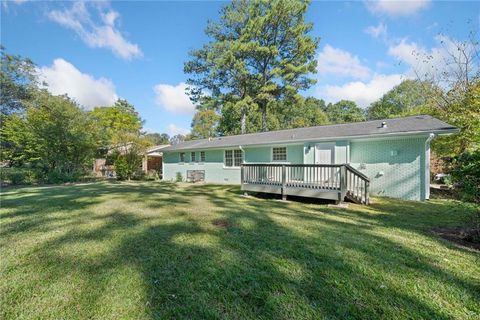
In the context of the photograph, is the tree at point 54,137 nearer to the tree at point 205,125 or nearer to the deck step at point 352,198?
→ the deck step at point 352,198

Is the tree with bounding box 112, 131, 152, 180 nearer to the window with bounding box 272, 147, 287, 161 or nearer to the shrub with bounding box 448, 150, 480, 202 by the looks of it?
the window with bounding box 272, 147, 287, 161

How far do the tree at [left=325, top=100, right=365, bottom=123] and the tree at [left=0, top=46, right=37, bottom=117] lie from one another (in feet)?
152

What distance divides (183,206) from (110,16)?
11.1 metres

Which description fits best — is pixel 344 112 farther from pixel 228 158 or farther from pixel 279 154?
pixel 279 154

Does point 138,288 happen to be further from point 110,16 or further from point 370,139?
point 110,16

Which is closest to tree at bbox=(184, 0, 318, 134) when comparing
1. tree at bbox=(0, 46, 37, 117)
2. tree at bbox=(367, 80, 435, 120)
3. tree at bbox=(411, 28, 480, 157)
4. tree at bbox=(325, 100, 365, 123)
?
tree at bbox=(411, 28, 480, 157)

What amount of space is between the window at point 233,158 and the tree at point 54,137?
1165 cm

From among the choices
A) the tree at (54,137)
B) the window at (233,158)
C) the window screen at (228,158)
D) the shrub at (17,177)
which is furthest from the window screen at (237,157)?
the shrub at (17,177)

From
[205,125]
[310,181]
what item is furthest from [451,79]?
[205,125]

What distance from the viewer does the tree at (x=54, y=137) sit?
16.4m

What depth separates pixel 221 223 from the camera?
530 centimetres

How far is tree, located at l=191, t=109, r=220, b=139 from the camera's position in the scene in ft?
132

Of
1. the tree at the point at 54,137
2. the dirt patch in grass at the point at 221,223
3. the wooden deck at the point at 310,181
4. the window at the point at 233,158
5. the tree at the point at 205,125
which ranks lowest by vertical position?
the dirt patch in grass at the point at 221,223

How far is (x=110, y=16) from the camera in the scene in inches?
452
